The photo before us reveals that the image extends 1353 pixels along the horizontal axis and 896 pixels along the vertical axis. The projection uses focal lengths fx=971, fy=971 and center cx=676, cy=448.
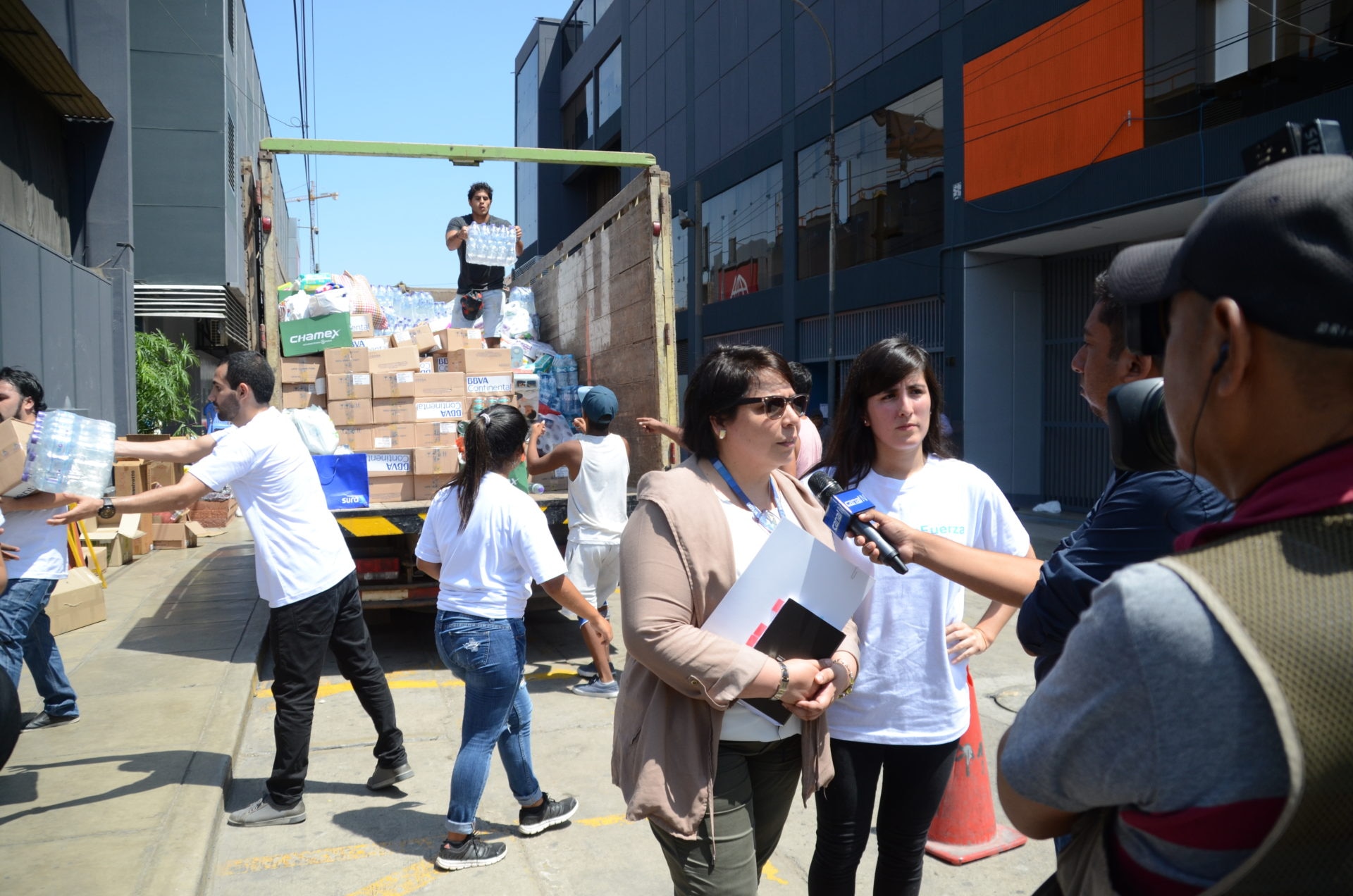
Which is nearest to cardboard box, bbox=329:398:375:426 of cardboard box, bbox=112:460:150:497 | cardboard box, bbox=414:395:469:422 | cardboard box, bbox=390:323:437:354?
cardboard box, bbox=414:395:469:422

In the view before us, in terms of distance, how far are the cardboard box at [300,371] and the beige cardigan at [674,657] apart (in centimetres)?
525

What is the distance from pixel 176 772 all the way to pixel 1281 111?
12.9m

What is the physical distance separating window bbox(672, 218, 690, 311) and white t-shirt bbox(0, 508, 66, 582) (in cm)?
2427

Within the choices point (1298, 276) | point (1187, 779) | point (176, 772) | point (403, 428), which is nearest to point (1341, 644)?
point (1187, 779)

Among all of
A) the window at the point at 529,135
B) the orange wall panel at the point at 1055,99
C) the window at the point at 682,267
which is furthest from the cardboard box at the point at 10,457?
the window at the point at 529,135

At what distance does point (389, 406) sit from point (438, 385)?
378 millimetres

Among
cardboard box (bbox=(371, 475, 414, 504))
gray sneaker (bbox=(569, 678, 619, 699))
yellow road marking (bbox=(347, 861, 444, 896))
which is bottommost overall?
yellow road marking (bbox=(347, 861, 444, 896))

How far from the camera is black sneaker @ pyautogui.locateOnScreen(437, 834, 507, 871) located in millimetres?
3842

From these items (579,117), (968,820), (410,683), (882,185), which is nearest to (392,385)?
(410,683)

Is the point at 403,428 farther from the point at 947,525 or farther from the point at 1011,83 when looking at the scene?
the point at 1011,83

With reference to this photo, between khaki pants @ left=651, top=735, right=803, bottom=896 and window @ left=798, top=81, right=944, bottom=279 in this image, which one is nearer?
khaki pants @ left=651, top=735, right=803, bottom=896

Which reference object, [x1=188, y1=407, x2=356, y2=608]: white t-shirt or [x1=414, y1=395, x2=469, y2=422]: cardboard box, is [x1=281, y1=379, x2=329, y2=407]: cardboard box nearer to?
[x1=414, y1=395, x2=469, y2=422]: cardboard box

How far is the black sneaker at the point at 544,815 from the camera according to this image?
13.5ft

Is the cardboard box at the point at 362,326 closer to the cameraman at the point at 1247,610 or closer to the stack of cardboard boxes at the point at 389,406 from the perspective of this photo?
the stack of cardboard boxes at the point at 389,406
